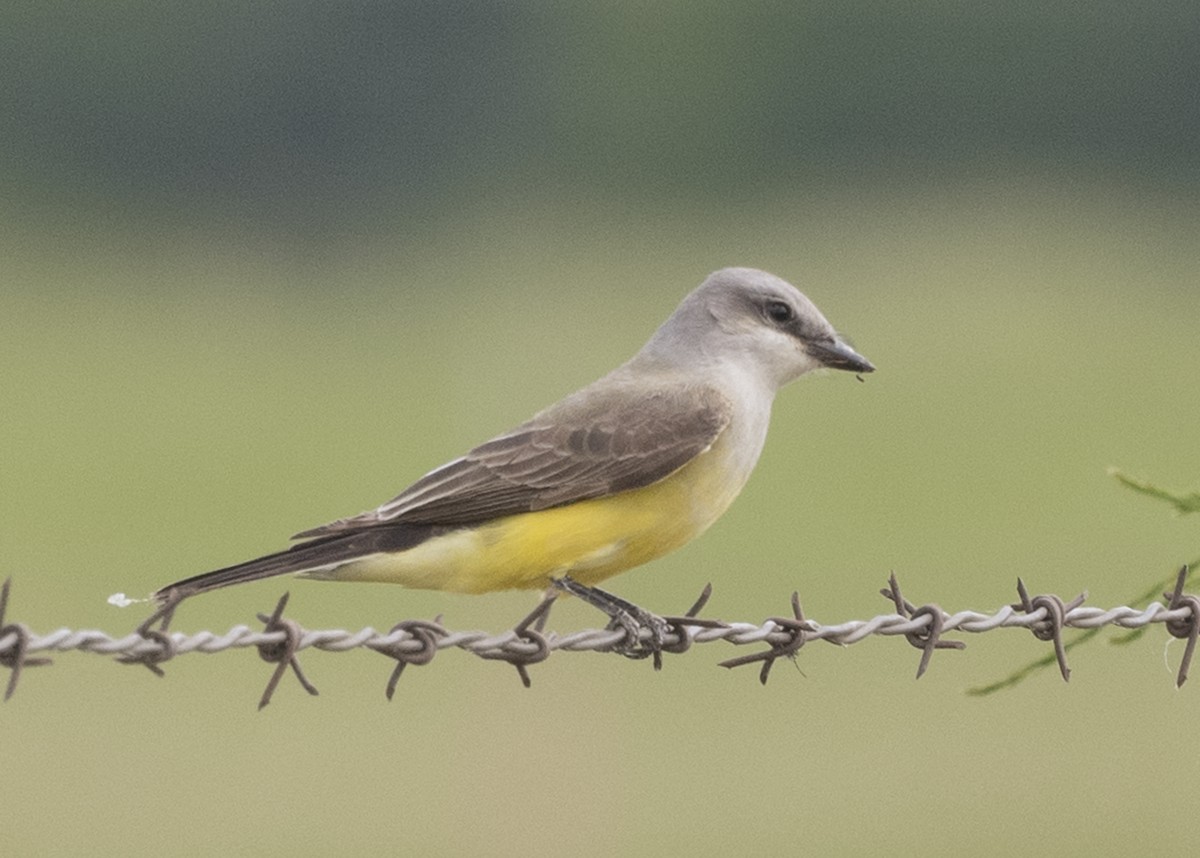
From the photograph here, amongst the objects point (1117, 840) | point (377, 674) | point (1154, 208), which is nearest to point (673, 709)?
point (377, 674)

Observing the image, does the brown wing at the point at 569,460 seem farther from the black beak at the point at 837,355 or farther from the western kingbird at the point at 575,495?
the black beak at the point at 837,355

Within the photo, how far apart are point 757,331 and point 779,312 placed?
0.29 feet

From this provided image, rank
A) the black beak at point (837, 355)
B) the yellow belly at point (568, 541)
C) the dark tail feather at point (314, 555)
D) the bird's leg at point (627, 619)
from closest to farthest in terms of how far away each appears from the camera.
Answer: the dark tail feather at point (314, 555) < the bird's leg at point (627, 619) < the yellow belly at point (568, 541) < the black beak at point (837, 355)

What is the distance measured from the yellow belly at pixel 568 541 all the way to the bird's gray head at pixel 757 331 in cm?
64

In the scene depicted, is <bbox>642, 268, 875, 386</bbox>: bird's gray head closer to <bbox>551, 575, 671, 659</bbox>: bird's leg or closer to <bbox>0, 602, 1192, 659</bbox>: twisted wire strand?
<bbox>551, 575, 671, 659</bbox>: bird's leg

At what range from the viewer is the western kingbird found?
18.4 ft

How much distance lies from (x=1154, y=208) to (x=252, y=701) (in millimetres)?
25705

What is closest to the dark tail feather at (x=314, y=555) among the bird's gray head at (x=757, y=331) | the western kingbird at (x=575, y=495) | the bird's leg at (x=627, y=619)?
the western kingbird at (x=575, y=495)

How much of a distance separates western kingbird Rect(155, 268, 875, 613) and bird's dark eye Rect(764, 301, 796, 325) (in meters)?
0.21

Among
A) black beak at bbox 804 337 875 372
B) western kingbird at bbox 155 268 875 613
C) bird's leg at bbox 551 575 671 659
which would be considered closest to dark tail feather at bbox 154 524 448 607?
western kingbird at bbox 155 268 875 613

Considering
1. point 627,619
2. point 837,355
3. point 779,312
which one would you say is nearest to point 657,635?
point 627,619

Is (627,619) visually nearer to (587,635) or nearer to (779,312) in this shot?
(587,635)

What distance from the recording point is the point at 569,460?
5.94m

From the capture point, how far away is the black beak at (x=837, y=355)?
642 centimetres
